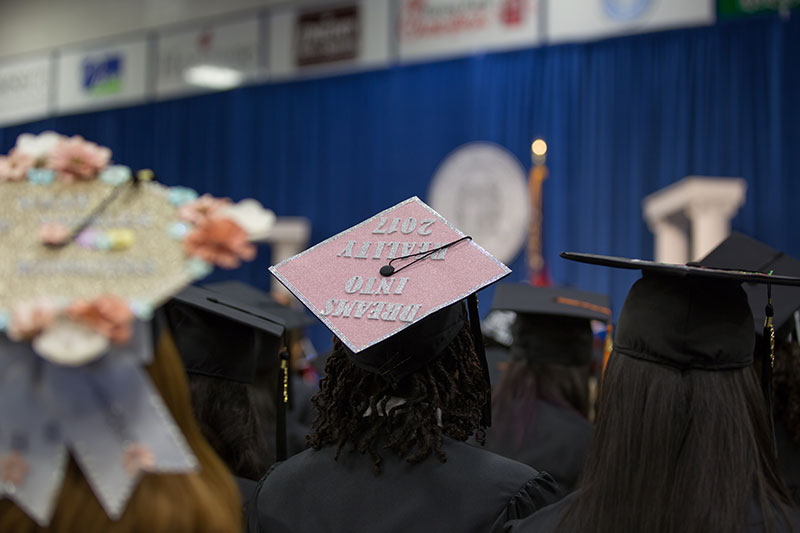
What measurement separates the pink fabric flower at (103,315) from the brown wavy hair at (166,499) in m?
0.10

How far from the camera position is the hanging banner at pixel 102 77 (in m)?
10.7

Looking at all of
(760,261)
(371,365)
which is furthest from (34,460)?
(760,261)

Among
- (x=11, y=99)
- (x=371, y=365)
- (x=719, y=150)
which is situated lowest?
(x=371, y=365)

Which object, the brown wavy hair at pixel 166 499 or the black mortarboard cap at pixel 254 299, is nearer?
the brown wavy hair at pixel 166 499

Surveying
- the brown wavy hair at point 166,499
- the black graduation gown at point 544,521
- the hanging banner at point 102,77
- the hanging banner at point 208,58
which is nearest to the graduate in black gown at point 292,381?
the black graduation gown at point 544,521

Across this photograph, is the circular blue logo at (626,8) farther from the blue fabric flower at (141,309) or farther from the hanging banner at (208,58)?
the blue fabric flower at (141,309)

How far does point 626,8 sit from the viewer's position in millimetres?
7477

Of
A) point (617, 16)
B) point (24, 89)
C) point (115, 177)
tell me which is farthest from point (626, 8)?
point (24, 89)

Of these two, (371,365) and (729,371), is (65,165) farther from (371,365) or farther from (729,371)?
(729,371)

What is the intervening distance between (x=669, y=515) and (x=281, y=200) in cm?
881

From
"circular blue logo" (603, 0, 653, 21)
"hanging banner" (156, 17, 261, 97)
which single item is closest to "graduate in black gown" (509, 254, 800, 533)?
"circular blue logo" (603, 0, 653, 21)

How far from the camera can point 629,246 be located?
24.8 ft

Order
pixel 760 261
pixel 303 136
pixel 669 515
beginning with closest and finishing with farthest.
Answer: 1. pixel 669 515
2. pixel 760 261
3. pixel 303 136

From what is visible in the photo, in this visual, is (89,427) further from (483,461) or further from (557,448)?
(557,448)
